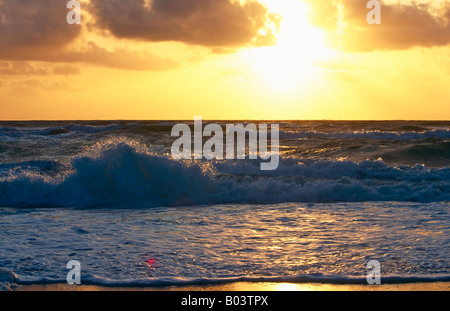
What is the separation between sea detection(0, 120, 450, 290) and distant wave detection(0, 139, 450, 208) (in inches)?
1.1

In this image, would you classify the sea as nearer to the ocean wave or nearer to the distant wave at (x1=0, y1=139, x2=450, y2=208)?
the distant wave at (x1=0, y1=139, x2=450, y2=208)

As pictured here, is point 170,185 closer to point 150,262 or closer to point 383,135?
point 150,262

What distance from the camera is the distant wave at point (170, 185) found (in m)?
12.3

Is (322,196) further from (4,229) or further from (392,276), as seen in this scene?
(4,229)

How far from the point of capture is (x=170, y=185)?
1312 cm

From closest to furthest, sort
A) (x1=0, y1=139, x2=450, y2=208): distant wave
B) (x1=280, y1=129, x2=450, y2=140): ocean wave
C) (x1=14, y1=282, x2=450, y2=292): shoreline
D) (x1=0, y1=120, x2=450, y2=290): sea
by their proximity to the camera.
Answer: (x1=14, y1=282, x2=450, y2=292): shoreline
(x1=0, y1=120, x2=450, y2=290): sea
(x1=0, y1=139, x2=450, y2=208): distant wave
(x1=280, y1=129, x2=450, y2=140): ocean wave

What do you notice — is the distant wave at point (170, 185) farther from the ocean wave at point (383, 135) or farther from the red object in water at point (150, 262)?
the ocean wave at point (383, 135)

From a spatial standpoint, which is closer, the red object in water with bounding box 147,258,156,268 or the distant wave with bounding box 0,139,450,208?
the red object in water with bounding box 147,258,156,268

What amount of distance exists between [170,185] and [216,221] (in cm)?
391

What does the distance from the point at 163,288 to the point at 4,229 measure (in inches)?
173

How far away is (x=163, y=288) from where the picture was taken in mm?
5672

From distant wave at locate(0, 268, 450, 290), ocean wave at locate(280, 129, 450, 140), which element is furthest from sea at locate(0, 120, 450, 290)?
ocean wave at locate(280, 129, 450, 140)

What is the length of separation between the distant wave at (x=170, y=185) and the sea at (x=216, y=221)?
0.03 meters

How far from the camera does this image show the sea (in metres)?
6.18
